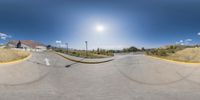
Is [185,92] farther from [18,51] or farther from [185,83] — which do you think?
[18,51]

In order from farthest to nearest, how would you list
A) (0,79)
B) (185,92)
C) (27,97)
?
(0,79), (185,92), (27,97)

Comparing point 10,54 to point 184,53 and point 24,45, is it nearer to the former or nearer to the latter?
point 24,45

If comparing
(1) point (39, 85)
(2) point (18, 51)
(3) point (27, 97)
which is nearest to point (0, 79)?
(1) point (39, 85)

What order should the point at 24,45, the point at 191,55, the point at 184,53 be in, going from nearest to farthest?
the point at 191,55, the point at 24,45, the point at 184,53

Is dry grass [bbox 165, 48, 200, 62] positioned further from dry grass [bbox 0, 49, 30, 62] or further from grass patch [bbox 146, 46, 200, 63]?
dry grass [bbox 0, 49, 30, 62]

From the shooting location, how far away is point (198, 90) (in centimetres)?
488

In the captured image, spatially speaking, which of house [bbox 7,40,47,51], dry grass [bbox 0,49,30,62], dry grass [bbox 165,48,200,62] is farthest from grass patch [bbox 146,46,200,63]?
dry grass [bbox 0,49,30,62]

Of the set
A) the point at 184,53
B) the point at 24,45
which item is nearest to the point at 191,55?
the point at 184,53

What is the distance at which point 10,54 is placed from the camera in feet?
43.7

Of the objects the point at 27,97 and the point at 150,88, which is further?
the point at 150,88

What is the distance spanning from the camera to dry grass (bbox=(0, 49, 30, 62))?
12155mm

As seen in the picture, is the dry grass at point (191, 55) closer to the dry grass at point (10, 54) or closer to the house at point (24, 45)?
the house at point (24, 45)

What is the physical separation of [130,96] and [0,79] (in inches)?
201

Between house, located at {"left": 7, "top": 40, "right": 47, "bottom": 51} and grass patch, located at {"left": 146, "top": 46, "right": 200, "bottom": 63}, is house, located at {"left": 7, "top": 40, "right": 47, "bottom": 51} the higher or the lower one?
the higher one
